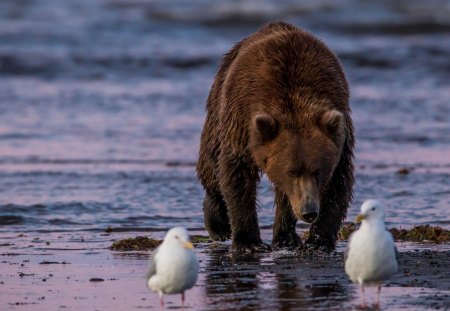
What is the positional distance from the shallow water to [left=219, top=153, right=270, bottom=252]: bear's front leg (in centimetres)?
120

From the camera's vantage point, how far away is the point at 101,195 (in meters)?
11.5

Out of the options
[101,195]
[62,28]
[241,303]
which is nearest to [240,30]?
[62,28]

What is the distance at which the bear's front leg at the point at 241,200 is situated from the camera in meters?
8.79

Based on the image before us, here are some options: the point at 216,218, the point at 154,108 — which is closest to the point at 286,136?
the point at 216,218

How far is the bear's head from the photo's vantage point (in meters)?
7.99

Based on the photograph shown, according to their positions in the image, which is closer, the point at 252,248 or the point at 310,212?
the point at 310,212

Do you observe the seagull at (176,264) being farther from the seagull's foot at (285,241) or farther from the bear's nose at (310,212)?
the seagull's foot at (285,241)

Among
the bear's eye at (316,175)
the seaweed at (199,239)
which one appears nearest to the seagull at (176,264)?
the bear's eye at (316,175)

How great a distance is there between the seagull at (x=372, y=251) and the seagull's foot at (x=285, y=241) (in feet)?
8.81

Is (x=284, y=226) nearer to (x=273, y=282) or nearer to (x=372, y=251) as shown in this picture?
(x=273, y=282)

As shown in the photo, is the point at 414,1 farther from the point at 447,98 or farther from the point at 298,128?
the point at 298,128

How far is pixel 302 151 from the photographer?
318 inches

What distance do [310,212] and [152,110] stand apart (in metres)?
9.61

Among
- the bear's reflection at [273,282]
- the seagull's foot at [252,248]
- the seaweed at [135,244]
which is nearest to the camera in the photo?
the bear's reflection at [273,282]
